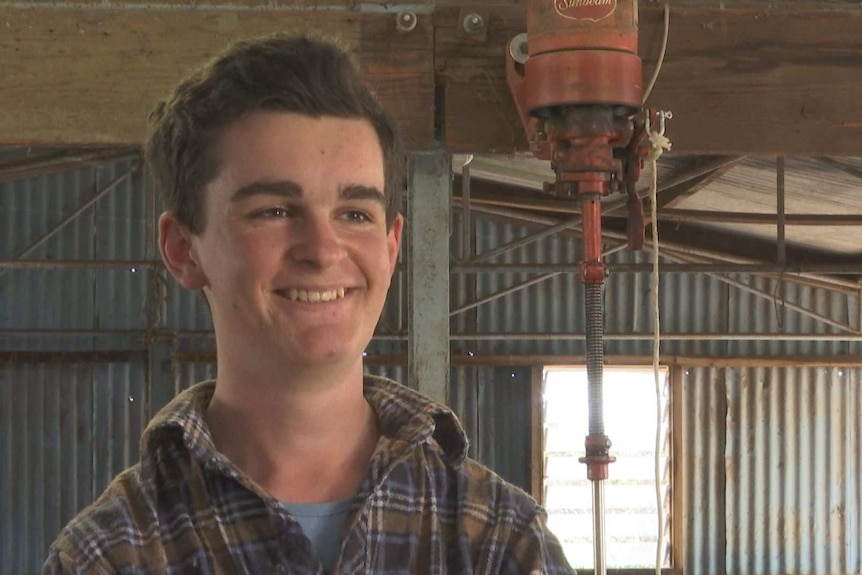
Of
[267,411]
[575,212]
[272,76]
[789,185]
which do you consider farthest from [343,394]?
[575,212]

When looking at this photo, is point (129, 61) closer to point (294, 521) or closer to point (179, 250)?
point (179, 250)

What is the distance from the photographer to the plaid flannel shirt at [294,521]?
1.35 meters

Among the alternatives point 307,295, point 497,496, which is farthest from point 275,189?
point 497,496

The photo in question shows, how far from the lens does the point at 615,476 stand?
31.9 ft

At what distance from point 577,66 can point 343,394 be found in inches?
43.2

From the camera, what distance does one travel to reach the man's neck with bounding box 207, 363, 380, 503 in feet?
4.58

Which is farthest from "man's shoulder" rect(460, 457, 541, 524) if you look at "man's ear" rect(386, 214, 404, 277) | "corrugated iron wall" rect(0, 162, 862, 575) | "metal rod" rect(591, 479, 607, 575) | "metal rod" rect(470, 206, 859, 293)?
"corrugated iron wall" rect(0, 162, 862, 575)

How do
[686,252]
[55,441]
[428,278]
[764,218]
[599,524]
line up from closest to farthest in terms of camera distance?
[599,524] < [428,278] < [764,218] < [686,252] < [55,441]

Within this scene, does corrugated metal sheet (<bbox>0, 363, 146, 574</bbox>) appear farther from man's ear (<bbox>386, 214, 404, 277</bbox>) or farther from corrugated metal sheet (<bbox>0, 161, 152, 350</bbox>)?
man's ear (<bbox>386, 214, 404, 277</bbox>)

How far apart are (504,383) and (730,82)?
24.6 ft

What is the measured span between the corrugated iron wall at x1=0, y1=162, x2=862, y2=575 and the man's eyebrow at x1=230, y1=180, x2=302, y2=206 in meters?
8.14

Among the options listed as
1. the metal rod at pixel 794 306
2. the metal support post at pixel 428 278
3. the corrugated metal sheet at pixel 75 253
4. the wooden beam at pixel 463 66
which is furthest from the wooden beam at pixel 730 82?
the corrugated metal sheet at pixel 75 253

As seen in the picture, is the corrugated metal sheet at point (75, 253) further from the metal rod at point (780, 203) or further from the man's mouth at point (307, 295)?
the man's mouth at point (307, 295)

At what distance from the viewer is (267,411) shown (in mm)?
1404
